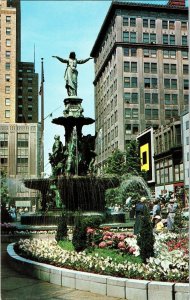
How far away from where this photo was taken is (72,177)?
60.5 feet

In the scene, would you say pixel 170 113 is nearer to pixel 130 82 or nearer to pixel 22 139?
pixel 130 82

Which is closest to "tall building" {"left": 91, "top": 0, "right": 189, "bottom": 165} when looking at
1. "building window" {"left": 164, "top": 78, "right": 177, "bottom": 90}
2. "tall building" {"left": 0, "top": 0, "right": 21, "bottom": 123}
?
"building window" {"left": 164, "top": 78, "right": 177, "bottom": 90}

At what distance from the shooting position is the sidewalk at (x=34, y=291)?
6454mm

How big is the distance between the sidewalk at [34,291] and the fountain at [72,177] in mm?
9786

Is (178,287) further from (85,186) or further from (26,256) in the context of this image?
(85,186)

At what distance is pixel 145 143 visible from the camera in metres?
67.1

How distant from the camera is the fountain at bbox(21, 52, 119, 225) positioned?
18.7 meters

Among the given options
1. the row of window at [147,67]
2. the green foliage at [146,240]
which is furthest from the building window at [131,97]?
the green foliage at [146,240]

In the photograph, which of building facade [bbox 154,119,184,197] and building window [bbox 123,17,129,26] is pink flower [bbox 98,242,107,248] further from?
building window [bbox 123,17,129,26]

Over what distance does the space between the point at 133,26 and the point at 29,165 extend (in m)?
46.7

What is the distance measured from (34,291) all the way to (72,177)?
11.5m

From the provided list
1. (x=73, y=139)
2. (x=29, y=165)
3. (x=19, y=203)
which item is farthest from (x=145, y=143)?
(x=73, y=139)

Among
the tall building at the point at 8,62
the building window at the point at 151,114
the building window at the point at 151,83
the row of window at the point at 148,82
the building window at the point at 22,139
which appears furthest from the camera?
the building window at the point at 151,114

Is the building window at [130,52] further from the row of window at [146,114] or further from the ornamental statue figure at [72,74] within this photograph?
the ornamental statue figure at [72,74]
